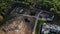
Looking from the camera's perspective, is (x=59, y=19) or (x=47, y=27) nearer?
(x=47, y=27)

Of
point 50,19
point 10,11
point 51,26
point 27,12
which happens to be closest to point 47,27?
point 51,26

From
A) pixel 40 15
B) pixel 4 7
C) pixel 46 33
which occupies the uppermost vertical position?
pixel 4 7

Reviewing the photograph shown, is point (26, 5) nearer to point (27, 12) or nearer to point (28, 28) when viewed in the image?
point (27, 12)

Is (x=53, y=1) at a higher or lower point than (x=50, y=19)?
higher

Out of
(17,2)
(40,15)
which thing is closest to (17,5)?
(17,2)

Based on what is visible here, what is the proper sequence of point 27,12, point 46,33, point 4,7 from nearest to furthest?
point 46,33
point 4,7
point 27,12

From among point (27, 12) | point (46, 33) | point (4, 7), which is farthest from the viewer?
point (27, 12)

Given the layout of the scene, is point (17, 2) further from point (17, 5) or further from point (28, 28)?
point (28, 28)
